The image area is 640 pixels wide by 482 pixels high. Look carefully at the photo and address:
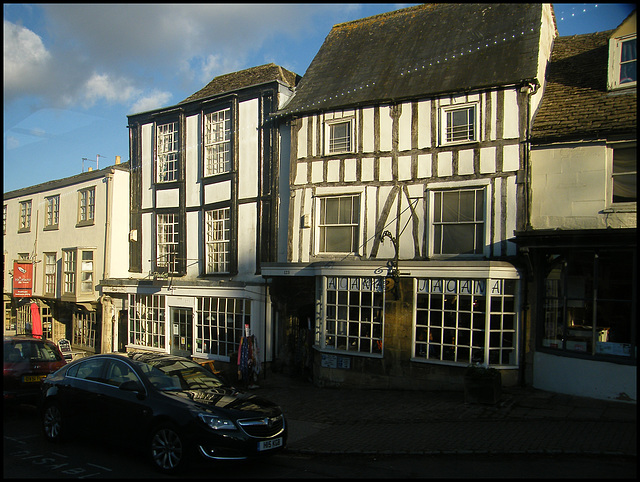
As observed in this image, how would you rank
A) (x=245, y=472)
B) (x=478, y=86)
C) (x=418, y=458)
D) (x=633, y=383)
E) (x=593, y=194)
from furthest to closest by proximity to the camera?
(x=478, y=86), (x=593, y=194), (x=633, y=383), (x=418, y=458), (x=245, y=472)

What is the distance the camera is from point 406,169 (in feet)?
45.3

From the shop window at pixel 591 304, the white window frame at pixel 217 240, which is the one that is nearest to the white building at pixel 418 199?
the shop window at pixel 591 304

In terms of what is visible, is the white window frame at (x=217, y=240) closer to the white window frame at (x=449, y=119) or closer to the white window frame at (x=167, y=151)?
the white window frame at (x=167, y=151)

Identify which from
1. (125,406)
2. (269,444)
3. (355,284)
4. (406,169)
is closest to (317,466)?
(269,444)

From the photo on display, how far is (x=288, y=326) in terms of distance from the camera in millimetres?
16219

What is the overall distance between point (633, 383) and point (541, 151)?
529cm

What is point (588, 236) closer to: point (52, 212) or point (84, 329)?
point (84, 329)

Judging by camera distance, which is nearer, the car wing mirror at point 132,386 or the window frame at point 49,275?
the car wing mirror at point 132,386

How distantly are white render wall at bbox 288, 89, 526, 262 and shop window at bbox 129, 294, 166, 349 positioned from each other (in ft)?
20.3

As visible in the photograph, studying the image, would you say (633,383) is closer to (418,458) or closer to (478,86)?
(418,458)


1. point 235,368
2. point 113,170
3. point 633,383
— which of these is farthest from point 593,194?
point 113,170

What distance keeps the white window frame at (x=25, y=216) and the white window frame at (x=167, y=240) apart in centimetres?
857

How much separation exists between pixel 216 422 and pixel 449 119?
31.1 feet

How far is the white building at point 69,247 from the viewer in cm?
2045
